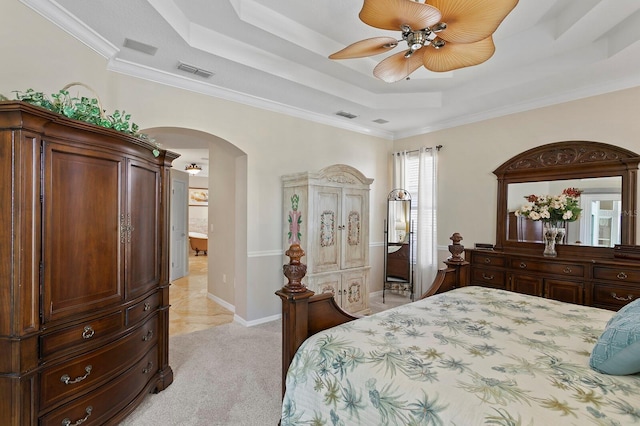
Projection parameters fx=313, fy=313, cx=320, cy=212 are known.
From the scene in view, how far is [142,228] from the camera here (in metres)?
2.22

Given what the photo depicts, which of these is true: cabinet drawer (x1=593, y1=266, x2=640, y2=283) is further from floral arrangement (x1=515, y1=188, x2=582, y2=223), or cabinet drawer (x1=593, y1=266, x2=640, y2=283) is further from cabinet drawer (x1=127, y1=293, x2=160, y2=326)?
cabinet drawer (x1=127, y1=293, x2=160, y2=326)

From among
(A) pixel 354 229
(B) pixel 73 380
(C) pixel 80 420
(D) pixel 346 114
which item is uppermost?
(D) pixel 346 114

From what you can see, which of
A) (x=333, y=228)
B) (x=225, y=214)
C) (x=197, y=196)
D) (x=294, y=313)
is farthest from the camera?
(x=197, y=196)

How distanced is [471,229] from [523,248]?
70 cm

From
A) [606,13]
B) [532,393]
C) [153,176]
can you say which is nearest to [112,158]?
[153,176]

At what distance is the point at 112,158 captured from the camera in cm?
190

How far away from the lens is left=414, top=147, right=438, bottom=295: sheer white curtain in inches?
189

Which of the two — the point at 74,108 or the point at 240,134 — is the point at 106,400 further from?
the point at 240,134

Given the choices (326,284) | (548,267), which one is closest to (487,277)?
(548,267)

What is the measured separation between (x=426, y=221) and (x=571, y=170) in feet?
6.22

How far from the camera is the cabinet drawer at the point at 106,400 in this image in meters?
1.66

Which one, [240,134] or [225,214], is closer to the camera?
[240,134]

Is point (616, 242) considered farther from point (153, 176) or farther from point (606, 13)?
point (153, 176)

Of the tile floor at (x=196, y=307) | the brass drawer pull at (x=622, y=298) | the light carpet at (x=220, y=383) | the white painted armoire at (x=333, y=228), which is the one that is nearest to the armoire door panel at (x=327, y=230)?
the white painted armoire at (x=333, y=228)
